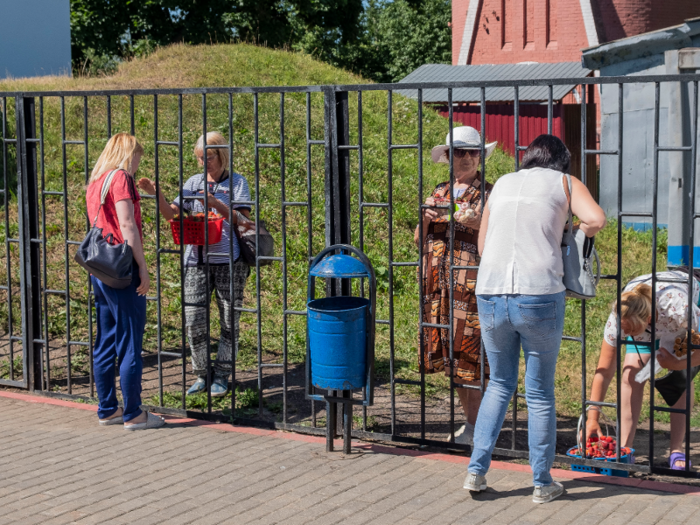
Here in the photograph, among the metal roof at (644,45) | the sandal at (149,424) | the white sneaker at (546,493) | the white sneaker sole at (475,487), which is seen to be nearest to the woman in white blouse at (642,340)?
the white sneaker at (546,493)

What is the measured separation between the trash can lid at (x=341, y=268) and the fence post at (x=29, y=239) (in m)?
2.76

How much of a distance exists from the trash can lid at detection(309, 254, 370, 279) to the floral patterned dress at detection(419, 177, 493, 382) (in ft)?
1.91

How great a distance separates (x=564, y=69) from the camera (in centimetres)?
2583

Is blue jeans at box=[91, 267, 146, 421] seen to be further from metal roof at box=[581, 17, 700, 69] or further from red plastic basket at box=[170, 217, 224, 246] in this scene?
metal roof at box=[581, 17, 700, 69]

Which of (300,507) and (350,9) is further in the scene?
(350,9)

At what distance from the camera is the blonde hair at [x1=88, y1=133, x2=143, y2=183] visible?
532 cm

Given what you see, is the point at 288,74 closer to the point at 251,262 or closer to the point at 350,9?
the point at 251,262

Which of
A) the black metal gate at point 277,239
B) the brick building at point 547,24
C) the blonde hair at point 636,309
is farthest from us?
the brick building at point 547,24

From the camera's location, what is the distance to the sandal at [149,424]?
18.4 ft

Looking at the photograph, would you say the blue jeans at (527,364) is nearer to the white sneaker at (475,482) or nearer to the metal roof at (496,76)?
the white sneaker at (475,482)

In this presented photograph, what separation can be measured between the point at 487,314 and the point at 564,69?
2337cm

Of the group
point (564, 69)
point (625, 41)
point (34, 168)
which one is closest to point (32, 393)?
point (34, 168)

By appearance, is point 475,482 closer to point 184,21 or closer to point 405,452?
point 405,452

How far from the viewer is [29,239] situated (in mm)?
6332
